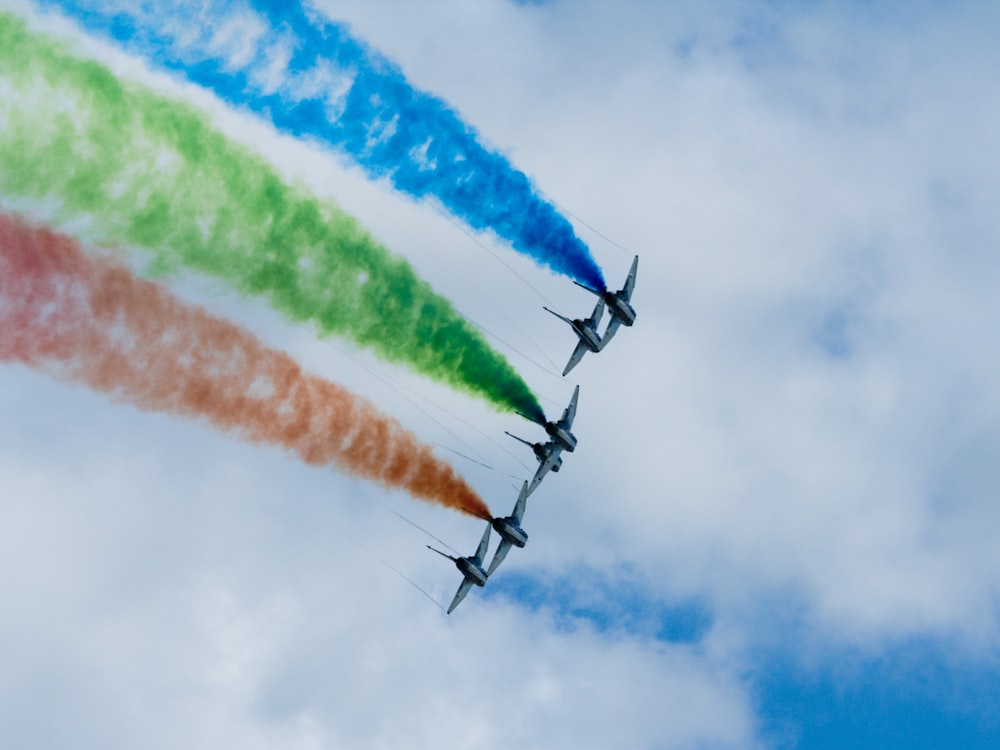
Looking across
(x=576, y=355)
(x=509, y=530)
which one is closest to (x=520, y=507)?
(x=509, y=530)

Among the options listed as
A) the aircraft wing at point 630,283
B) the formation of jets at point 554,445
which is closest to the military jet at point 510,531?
the formation of jets at point 554,445

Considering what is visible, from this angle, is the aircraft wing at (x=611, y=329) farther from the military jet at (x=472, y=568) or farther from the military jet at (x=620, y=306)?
the military jet at (x=472, y=568)

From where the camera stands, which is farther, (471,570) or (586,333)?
(586,333)

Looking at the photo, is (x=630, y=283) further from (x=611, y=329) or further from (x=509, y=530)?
(x=509, y=530)

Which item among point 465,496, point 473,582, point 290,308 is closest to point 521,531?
point 473,582

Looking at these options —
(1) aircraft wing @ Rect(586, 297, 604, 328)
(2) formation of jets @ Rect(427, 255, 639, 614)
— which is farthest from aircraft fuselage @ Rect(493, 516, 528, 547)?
(1) aircraft wing @ Rect(586, 297, 604, 328)

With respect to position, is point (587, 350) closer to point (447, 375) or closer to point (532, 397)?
point (532, 397)
